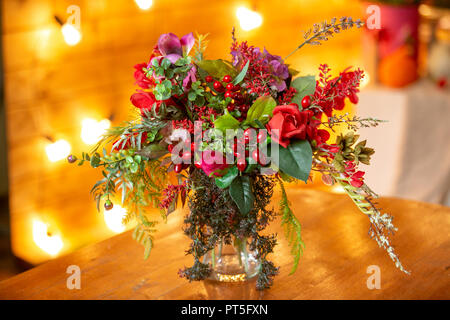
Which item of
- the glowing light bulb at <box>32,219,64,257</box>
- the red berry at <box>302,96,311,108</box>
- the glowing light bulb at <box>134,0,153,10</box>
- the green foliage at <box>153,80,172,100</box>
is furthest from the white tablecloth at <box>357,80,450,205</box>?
the green foliage at <box>153,80,172,100</box>

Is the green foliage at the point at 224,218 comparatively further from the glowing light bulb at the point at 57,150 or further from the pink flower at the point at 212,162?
the glowing light bulb at the point at 57,150

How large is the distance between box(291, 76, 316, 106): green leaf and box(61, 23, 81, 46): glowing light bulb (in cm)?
135

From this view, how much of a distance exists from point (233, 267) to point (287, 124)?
339 millimetres

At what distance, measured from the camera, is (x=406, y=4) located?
2656 millimetres

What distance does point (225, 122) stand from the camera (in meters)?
0.96

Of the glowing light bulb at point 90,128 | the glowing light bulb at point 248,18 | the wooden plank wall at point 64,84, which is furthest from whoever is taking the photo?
the glowing light bulb at point 248,18

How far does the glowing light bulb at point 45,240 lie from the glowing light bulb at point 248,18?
51.0 inches

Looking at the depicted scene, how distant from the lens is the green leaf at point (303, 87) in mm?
1061

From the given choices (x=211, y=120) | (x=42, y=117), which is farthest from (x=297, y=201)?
(x=42, y=117)

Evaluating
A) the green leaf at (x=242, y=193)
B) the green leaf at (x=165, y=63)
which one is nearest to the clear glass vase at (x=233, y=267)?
the green leaf at (x=242, y=193)

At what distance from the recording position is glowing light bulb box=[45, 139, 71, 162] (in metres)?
2.20

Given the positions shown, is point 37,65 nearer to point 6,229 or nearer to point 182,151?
point 6,229

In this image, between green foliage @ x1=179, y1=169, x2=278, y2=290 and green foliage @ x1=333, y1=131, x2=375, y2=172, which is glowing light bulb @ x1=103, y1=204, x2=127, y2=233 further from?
green foliage @ x1=333, y1=131, x2=375, y2=172
